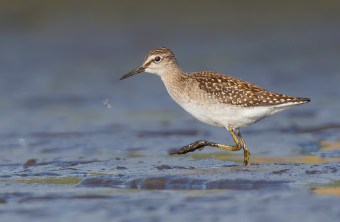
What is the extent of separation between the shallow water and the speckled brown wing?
1077 mm

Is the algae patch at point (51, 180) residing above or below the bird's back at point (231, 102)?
below

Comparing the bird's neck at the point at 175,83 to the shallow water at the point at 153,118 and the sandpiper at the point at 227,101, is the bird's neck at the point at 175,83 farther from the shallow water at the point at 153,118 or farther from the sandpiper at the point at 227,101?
the shallow water at the point at 153,118

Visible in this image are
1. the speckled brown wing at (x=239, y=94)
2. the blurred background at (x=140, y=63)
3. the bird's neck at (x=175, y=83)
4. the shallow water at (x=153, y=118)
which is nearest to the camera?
the shallow water at (x=153, y=118)

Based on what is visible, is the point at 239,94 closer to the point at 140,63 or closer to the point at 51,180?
the point at 51,180

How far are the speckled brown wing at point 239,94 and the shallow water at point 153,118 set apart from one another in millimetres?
1077

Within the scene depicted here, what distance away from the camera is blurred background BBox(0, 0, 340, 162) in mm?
11945

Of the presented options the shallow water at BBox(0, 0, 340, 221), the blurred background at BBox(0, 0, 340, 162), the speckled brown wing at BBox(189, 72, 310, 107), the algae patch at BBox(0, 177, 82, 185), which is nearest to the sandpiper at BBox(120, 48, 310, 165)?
the speckled brown wing at BBox(189, 72, 310, 107)

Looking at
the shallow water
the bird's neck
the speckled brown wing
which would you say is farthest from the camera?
the bird's neck

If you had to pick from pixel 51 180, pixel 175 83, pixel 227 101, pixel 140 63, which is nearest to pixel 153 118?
pixel 175 83

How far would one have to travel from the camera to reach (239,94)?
30.1 ft

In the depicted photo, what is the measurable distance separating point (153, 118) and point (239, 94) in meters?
4.87

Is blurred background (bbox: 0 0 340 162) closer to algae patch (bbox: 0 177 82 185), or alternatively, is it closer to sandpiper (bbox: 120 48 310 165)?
sandpiper (bbox: 120 48 310 165)

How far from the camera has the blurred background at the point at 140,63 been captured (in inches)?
470

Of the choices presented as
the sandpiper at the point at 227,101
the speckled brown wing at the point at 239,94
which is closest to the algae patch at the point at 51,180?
the sandpiper at the point at 227,101
